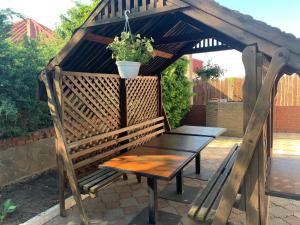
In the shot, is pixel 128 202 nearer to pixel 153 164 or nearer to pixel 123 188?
pixel 123 188

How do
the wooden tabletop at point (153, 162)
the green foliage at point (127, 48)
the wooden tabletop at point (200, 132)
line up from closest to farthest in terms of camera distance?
the wooden tabletop at point (153, 162) < the green foliage at point (127, 48) < the wooden tabletop at point (200, 132)

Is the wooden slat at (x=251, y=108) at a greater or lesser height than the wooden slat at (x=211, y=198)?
greater

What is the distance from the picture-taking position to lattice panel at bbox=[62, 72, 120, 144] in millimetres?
3545

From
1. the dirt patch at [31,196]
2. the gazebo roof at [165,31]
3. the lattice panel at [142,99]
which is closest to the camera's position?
the gazebo roof at [165,31]

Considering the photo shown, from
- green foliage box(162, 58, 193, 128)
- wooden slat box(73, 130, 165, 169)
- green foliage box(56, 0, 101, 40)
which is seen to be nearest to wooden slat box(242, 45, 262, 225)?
wooden slat box(73, 130, 165, 169)

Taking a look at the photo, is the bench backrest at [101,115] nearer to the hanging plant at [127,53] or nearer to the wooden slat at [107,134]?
the wooden slat at [107,134]

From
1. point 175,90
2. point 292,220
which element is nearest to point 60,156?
point 292,220

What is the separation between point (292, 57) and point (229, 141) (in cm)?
612

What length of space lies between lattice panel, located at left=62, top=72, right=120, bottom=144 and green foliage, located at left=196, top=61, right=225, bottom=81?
5.04m

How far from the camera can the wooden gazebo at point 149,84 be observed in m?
2.04

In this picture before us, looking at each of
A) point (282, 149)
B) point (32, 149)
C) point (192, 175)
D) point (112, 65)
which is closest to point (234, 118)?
point (282, 149)

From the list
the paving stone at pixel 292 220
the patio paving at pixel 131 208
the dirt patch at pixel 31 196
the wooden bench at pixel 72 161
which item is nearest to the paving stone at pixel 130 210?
the patio paving at pixel 131 208

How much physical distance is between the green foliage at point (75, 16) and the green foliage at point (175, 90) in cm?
265

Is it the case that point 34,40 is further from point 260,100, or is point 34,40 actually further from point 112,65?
point 260,100
